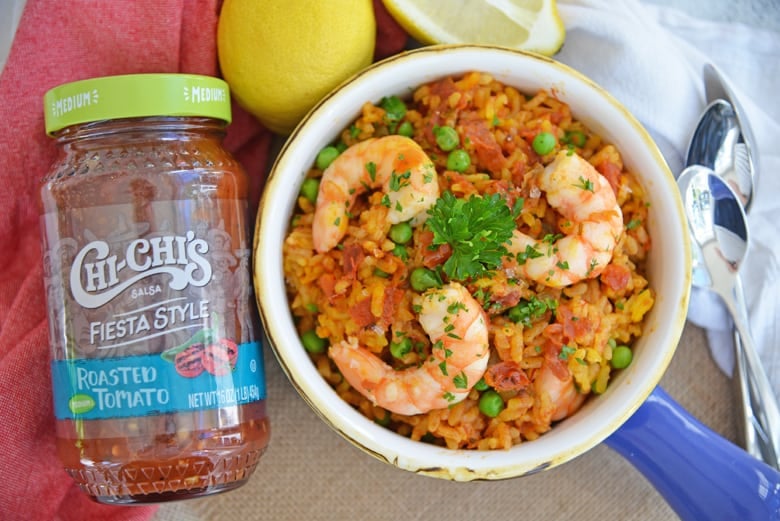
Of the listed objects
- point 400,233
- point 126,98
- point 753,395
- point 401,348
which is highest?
point 126,98

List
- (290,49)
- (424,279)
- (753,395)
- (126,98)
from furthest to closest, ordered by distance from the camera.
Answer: (753,395)
(290,49)
(424,279)
(126,98)

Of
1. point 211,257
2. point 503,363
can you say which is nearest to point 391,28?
point 211,257

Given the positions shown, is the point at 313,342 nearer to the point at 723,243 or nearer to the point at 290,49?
the point at 290,49

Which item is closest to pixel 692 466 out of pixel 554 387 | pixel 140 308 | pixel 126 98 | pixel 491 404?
pixel 554 387

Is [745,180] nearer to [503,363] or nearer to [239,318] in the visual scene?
[503,363]

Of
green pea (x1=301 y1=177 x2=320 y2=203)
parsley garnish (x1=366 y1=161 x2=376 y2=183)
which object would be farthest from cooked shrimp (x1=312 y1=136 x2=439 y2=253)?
green pea (x1=301 y1=177 x2=320 y2=203)

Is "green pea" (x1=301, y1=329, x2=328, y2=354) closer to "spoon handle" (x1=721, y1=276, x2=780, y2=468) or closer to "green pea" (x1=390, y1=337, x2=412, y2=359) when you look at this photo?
"green pea" (x1=390, y1=337, x2=412, y2=359)
